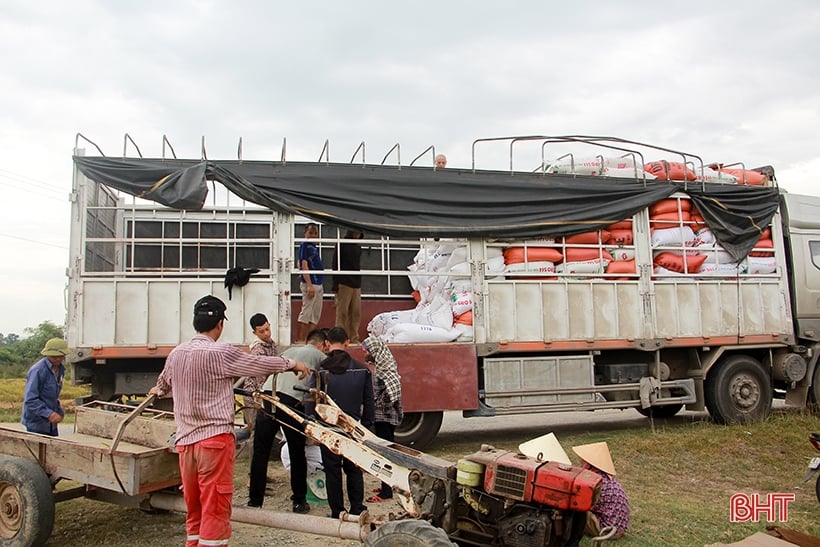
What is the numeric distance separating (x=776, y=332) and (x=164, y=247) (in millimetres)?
8539

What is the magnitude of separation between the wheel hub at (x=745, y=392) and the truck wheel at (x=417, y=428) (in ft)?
14.0

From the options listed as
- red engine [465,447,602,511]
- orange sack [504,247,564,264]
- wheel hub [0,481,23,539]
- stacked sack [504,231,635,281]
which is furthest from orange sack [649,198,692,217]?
wheel hub [0,481,23,539]

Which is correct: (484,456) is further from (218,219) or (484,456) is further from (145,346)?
(218,219)

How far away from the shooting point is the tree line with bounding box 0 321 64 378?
26.3 metres

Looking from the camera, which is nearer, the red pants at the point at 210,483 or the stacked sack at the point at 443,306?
the red pants at the point at 210,483

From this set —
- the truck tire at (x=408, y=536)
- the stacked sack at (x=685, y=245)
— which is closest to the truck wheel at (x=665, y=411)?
the stacked sack at (x=685, y=245)

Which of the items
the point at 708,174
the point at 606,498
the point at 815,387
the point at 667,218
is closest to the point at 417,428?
the point at 606,498

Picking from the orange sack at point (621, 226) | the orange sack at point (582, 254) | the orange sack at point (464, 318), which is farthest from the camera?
the orange sack at point (621, 226)

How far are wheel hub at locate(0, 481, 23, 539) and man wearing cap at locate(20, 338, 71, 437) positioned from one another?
0.76m

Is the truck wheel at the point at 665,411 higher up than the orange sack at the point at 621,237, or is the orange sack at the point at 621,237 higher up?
the orange sack at the point at 621,237

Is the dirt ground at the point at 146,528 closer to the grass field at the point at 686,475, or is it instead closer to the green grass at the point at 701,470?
the grass field at the point at 686,475

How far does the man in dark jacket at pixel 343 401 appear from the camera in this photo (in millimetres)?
5053

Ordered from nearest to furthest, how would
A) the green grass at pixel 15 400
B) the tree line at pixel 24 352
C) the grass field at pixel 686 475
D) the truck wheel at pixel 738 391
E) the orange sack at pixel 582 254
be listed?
the grass field at pixel 686 475 → the orange sack at pixel 582 254 → the truck wheel at pixel 738 391 → the green grass at pixel 15 400 → the tree line at pixel 24 352

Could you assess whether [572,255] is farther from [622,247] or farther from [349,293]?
[349,293]
